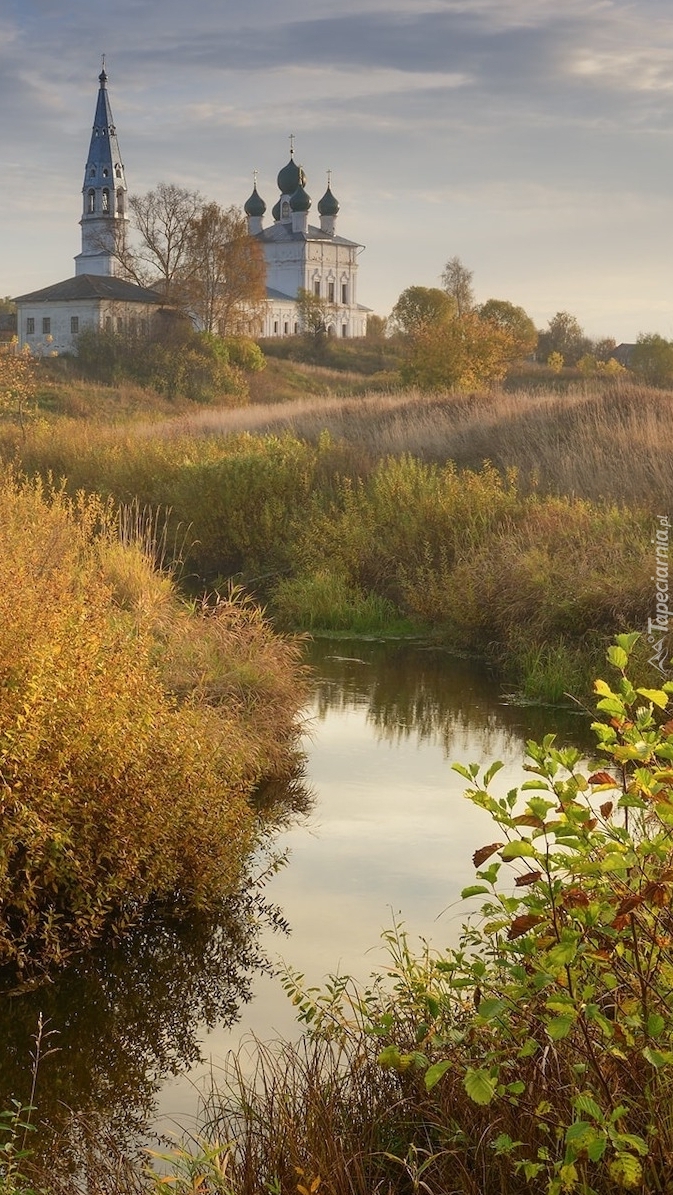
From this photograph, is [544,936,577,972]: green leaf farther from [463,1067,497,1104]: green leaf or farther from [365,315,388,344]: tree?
[365,315,388,344]: tree

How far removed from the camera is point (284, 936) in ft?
21.7

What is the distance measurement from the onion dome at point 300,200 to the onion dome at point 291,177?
459mm

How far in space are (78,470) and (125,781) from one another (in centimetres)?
1477

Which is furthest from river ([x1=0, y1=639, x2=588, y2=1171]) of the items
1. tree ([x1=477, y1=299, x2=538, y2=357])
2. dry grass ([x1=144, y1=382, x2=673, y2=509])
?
tree ([x1=477, y1=299, x2=538, y2=357])

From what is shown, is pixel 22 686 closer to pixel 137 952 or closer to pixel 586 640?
pixel 137 952

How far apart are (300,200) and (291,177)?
1.73 meters

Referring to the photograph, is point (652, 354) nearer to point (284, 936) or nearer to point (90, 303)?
point (90, 303)

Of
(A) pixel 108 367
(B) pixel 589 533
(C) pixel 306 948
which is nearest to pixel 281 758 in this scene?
(C) pixel 306 948

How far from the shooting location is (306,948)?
644 cm

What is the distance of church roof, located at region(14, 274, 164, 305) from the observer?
59.7 m

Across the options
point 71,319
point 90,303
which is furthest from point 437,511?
point 71,319

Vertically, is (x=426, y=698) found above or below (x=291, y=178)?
below

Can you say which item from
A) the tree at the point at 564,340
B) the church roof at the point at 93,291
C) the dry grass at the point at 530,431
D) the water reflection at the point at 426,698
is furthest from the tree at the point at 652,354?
the water reflection at the point at 426,698

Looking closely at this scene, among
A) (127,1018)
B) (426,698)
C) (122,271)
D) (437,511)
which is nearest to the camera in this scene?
(127,1018)
